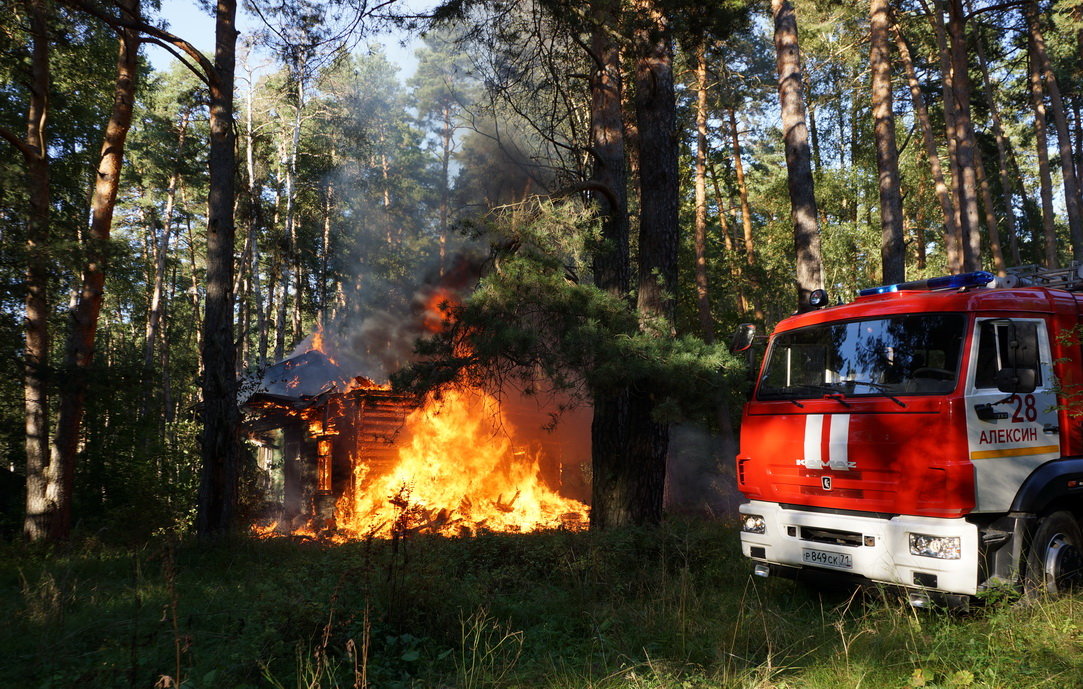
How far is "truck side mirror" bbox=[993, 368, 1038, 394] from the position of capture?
543cm

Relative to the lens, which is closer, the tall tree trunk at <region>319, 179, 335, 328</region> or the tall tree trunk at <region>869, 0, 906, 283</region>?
the tall tree trunk at <region>869, 0, 906, 283</region>

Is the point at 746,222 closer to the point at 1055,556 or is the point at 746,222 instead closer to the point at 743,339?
the point at 743,339

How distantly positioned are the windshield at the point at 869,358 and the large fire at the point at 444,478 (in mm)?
11707

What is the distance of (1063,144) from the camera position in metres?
18.7

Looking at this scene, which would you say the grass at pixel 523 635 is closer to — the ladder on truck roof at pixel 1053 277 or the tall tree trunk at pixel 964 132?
the ladder on truck roof at pixel 1053 277

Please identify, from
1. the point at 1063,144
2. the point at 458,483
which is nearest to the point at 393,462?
the point at 458,483

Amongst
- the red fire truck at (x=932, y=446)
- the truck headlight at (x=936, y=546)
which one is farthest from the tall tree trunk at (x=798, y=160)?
the truck headlight at (x=936, y=546)

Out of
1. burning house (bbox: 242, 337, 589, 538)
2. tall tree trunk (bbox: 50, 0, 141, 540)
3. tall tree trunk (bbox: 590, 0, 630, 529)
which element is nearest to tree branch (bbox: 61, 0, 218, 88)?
tall tree trunk (bbox: 50, 0, 141, 540)

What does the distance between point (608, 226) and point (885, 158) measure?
20.6 ft

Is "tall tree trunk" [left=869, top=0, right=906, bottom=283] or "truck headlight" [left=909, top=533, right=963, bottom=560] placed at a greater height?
"tall tree trunk" [left=869, top=0, right=906, bottom=283]

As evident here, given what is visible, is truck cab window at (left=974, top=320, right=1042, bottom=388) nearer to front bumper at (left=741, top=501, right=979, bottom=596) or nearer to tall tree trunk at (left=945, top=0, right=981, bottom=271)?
front bumper at (left=741, top=501, right=979, bottom=596)

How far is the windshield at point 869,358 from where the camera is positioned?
563 cm

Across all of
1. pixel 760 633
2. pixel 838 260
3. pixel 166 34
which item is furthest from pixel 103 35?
pixel 838 260

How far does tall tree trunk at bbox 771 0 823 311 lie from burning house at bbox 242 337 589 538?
9049 mm
